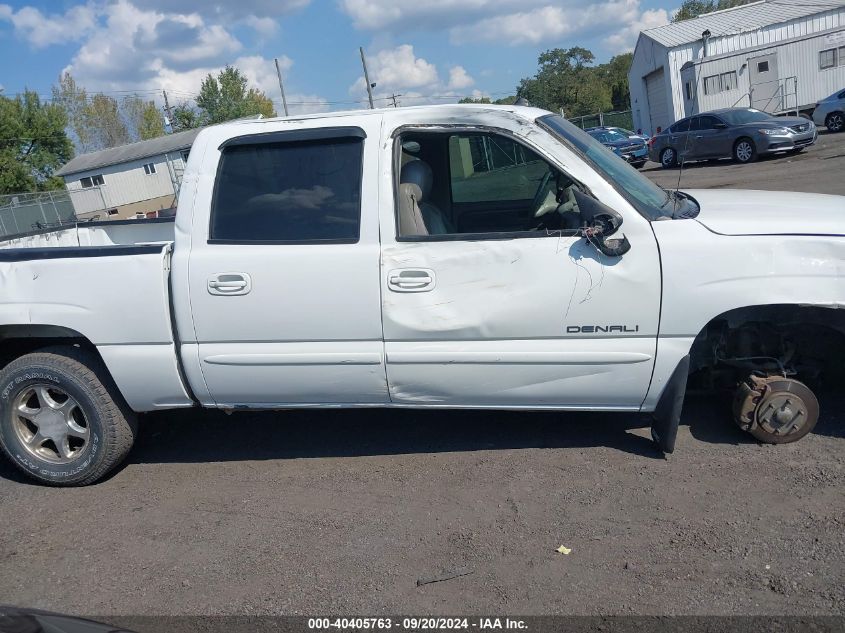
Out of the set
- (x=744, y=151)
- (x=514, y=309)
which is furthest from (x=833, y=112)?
(x=514, y=309)

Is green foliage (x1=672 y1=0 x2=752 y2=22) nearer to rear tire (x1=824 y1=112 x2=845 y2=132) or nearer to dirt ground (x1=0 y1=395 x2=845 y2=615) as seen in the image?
rear tire (x1=824 y1=112 x2=845 y2=132)

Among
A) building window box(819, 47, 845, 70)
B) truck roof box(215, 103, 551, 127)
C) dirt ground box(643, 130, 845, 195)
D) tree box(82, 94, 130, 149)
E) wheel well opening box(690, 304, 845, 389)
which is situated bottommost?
dirt ground box(643, 130, 845, 195)

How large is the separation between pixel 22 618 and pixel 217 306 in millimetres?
2140

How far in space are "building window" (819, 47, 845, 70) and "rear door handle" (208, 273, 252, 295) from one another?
3428 centimetres

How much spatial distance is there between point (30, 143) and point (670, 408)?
66597 mm

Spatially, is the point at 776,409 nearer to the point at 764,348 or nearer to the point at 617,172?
the point at 764,348

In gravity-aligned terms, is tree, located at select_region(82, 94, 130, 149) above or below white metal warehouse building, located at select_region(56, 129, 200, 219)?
above

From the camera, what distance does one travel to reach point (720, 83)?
32.5m

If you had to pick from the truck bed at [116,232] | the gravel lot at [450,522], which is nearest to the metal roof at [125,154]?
the truck bed at [116,232]

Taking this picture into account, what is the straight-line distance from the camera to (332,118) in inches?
164

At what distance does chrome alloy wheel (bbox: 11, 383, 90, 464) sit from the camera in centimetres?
443

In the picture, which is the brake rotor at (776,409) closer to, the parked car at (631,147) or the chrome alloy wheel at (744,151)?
the chrome alloy wheel at (744,151)

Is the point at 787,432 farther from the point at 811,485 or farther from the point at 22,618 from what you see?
the point at 22,618

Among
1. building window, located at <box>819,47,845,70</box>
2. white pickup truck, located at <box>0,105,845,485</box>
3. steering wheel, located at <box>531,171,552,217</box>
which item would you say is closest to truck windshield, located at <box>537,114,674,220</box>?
white pickup truck, located at <box>0,105,845,485</box>
